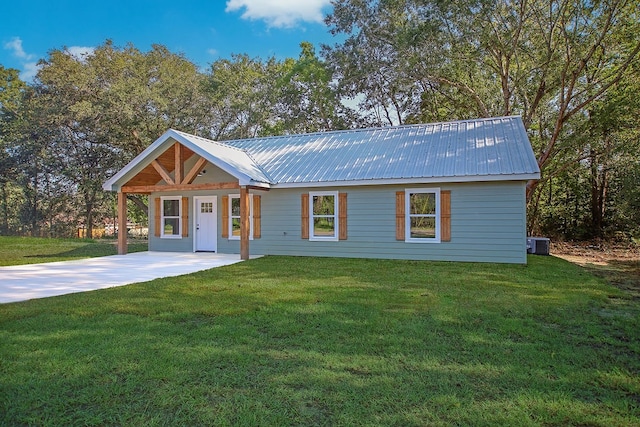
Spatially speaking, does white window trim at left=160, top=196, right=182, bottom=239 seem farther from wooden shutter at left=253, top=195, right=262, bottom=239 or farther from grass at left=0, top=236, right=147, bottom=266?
wooden shutter at left=253, top=195, right=262, bottom=239

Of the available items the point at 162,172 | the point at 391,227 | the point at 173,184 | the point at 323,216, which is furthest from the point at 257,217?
the point at 391,227

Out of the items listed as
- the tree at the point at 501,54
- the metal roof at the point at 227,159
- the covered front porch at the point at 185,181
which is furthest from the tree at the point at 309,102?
the metal roof at the point at 227,159

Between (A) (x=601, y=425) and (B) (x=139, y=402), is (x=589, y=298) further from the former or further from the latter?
(B) (x=139, y=402)

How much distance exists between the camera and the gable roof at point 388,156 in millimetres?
10398

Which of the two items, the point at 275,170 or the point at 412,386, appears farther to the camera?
the point at 275,170

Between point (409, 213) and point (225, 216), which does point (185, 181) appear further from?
point (409, 213)

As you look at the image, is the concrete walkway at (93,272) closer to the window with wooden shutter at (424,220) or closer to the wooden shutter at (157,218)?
the wooden shutter at (157,218)

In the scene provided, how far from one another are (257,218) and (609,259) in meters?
10.7

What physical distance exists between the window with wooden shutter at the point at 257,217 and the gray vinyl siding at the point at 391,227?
0.12 metres

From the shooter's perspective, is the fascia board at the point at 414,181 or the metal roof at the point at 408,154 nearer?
the fascia board at the point at 414,181

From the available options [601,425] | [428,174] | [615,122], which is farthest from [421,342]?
[615,122]

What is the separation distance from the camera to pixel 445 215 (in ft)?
35.0

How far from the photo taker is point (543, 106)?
722 inches

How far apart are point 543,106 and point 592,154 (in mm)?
2978
